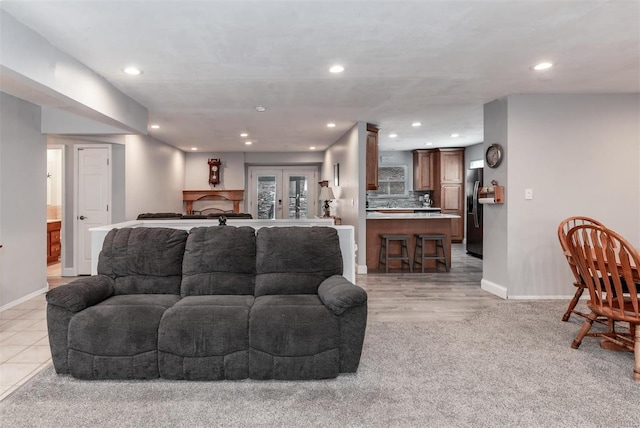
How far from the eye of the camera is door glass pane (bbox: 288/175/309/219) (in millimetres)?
10044

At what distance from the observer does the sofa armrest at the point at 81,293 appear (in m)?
2.36

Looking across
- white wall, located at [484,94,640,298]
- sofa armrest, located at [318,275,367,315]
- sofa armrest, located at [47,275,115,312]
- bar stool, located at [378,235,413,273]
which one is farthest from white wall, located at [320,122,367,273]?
sofa armrest, located at [47,275,115,312]

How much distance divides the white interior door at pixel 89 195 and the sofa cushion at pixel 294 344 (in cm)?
455

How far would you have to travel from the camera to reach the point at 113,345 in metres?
2.31

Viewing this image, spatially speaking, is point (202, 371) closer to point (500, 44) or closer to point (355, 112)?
point (500, 44)

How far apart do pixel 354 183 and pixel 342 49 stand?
10.4 ft

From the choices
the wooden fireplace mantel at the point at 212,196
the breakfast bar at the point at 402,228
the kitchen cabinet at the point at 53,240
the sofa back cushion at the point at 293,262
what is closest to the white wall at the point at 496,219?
the breakfast bar at the point at 402,228

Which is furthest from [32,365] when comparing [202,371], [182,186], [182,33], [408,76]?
[182,186]

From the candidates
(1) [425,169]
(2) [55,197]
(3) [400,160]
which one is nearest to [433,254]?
(1) [425,169]

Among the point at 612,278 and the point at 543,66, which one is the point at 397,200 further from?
the point at 612,278

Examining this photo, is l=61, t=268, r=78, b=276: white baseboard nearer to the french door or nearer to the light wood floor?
the light wood floor

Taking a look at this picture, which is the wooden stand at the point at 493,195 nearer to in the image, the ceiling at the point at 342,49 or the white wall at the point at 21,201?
the ceiling at the point at 342,49

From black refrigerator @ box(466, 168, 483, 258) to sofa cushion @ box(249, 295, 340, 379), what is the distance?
18.0 ft

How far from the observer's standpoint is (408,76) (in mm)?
3619
